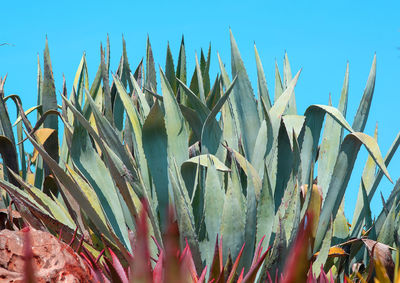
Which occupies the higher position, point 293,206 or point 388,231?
point 293,206

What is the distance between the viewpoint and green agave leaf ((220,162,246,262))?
188 centimetres

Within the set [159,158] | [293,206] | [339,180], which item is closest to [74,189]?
[159,158]

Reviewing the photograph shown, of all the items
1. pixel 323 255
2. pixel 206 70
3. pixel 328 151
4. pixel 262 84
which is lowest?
pixel 323 255

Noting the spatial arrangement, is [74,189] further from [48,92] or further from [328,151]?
[328,151]

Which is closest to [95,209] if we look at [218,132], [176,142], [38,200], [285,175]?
[38,200]

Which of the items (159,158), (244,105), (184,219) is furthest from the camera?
(244,105)

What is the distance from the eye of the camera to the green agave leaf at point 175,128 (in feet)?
7.25

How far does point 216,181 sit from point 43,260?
2.20ft

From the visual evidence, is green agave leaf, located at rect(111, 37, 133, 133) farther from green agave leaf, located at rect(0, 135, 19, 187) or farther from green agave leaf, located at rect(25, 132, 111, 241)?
green agave leaf, located at rect(25, 132, 111, 241)

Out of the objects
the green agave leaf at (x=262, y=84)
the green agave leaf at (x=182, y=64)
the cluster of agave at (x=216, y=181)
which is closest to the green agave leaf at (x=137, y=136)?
the cluster of agave at (x=216, y=181)

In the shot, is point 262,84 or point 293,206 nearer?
point 293,206

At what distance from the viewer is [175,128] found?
2240 millimetres

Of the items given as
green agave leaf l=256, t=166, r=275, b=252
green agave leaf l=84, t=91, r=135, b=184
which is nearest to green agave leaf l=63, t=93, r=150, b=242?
green agave leaf l=84, t=91, r=135, b=184

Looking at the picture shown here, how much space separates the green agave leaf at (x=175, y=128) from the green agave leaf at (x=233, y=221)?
35cm
